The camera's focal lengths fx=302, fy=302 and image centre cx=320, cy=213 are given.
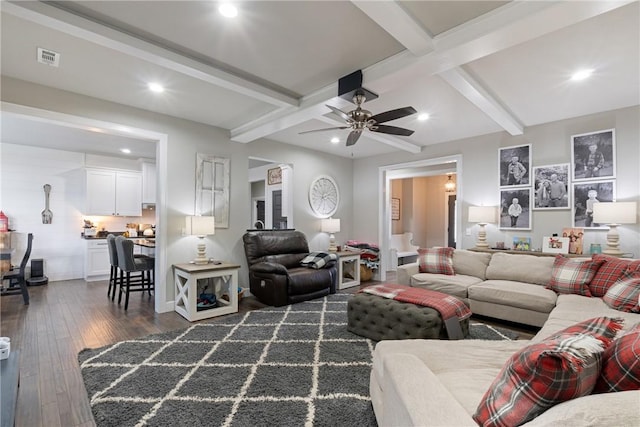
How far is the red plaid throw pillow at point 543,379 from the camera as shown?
2.88 ft

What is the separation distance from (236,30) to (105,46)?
1.08 metres

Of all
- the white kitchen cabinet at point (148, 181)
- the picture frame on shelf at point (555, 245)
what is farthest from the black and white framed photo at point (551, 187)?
the white kitchen cabinet at point (148, 181)

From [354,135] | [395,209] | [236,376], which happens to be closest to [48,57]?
[354,135]

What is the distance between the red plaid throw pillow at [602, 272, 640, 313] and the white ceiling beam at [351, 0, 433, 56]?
8.81 feet

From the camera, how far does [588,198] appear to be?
4.00 m

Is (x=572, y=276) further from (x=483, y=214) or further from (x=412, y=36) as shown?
(x=412, y=36)

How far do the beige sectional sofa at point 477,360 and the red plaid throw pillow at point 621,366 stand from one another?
0.19m

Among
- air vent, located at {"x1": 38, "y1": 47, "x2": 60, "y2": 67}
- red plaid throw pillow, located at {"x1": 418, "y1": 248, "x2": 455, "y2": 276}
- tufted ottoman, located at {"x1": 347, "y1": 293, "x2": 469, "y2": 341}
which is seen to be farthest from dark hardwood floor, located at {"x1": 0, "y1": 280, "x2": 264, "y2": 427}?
air vent, located at {"x1": 38, "y1": 47, "x2": 60, "y2": 67}

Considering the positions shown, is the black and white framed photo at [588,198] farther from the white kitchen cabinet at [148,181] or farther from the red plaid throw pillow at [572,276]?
the white kitchen cabinet at [148,181]

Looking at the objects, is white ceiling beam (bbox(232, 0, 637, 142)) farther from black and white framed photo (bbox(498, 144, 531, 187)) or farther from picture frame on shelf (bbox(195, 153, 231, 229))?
black and white framed photo (bbox(498, 144, 531, 187))

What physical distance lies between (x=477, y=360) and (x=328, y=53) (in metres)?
2.47

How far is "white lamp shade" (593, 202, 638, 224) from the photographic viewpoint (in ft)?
11.4

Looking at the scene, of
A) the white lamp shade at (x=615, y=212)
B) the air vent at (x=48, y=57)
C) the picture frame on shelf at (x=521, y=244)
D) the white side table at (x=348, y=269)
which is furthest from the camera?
the white side table at (x=348, y=269)

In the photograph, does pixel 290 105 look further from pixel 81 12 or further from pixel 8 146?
pixel 8 146
